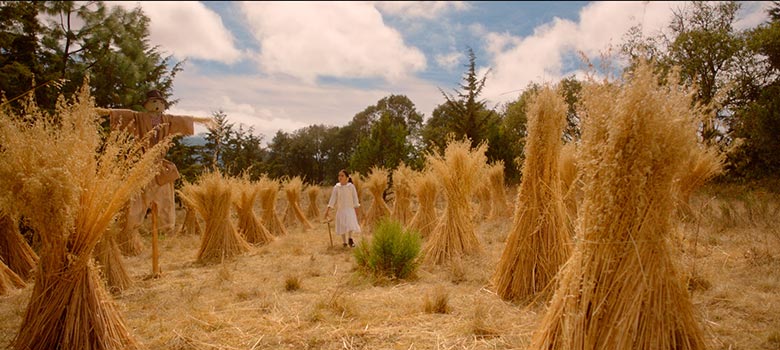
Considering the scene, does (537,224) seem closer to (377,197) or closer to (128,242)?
(128,242)

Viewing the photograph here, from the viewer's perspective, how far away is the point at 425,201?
809 centimetres

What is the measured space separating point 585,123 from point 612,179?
0.36 metres

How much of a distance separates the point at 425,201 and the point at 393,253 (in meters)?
2.78

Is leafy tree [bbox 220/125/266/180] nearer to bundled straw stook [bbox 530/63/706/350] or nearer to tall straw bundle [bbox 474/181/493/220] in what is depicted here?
tall straw bundle [bbox 474/181/493/220]

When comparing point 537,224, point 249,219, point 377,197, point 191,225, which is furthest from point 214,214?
point 537,224

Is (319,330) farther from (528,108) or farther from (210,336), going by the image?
(528,108)

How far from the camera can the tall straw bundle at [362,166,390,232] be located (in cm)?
1128

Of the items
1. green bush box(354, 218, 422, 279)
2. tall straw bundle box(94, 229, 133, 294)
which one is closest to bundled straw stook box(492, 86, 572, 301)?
green bush box(354, 218, 422, 279)

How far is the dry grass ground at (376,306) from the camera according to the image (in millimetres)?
3363

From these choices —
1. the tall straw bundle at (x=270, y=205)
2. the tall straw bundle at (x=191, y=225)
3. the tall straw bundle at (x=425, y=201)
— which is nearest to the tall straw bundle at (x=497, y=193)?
the tall straw bundle at (x=425, y=201)

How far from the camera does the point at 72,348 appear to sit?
2.69m

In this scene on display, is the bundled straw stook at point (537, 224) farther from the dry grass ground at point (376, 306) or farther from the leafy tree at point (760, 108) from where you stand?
the leafy tree at point (760, 108)

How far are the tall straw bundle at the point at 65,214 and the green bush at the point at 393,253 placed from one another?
2.97 meters

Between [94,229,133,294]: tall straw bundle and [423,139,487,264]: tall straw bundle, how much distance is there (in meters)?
3.79
